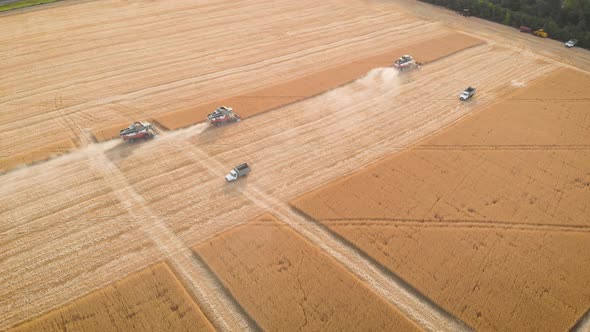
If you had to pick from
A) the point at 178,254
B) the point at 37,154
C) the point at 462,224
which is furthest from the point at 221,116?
the point at 462,224

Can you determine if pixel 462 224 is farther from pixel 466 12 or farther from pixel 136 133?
pixel 466 12

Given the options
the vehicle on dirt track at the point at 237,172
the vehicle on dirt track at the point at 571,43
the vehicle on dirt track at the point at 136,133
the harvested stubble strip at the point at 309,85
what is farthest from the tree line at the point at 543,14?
the vehicle on dirt track at the point at 136,133

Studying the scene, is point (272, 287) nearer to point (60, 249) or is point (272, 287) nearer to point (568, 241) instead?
point (60, 249)

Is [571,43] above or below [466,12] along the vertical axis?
below

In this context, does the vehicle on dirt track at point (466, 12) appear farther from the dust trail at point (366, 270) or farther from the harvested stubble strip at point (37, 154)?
the harvested stubble strip at point (37, 154)

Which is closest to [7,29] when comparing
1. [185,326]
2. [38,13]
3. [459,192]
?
[38,13]
